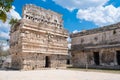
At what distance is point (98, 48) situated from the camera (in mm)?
23016

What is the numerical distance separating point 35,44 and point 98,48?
32.7 ft

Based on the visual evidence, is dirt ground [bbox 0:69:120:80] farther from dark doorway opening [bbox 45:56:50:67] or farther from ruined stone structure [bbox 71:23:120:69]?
ruined stone structure [bbox 71:23:120:69]

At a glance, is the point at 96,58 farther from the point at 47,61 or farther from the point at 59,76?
the point at 59,76

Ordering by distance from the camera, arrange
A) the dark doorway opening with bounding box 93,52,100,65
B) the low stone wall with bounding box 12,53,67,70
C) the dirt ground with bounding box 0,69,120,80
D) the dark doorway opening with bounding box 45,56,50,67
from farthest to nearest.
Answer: the dark doorway opening with bounding box 93,52,100,65 < the dark doorway opening with bounding box 45,56,50,67 < the low stone wall with bounding box 12,53,67,70 < the dirt ground with bounding box 0,69,120,80

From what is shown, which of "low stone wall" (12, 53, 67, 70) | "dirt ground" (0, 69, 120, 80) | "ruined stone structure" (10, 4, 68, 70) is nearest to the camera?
"dirt ground" (0, 69, 120, 80)

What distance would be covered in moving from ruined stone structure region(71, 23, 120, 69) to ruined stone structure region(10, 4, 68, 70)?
4.74 m

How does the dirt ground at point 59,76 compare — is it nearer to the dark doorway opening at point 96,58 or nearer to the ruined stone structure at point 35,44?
the ruined stone structure at point 35,44

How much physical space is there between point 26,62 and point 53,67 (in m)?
4.36

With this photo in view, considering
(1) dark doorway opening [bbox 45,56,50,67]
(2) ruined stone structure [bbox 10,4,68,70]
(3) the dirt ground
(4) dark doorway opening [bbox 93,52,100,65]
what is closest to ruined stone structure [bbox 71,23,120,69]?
(4) dark doorway opening [bbox 93,52,100,65]

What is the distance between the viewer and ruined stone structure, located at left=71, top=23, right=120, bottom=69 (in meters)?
21.2

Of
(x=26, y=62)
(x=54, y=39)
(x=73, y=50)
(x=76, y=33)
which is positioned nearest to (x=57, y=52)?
(x=54, y=39)

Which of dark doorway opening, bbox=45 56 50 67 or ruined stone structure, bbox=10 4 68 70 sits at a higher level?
ruined stone structure, bbox=10 4 68 70

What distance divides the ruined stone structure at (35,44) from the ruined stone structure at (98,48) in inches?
186

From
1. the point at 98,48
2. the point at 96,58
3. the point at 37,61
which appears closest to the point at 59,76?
the point at 37,61
